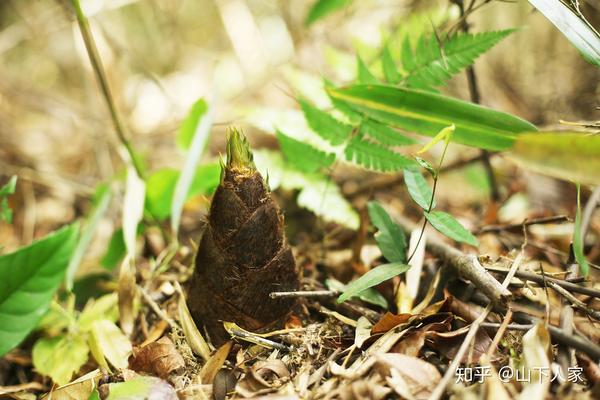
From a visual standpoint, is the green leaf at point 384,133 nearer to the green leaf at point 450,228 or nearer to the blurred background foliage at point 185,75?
the green leaf at point 450,228

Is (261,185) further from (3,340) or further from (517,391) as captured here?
(3,340)

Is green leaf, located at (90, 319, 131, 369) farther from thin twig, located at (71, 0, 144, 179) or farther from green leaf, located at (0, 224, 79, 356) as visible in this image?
thin twig, located at (71, 0, 144, 179)

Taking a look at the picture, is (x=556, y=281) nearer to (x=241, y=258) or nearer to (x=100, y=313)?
(x=241, y=258)

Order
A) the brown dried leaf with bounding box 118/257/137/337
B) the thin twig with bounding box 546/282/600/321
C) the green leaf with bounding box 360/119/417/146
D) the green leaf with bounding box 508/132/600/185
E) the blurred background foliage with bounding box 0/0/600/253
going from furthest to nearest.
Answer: the blurred background foliage with bounding box 0/0/600/253 < the green leaf with bounding box 360/119/417/146 < the brown dried leaf with bounding box 118/257/137/337 < the thin twig with bounding box 546/282/600/321 < the green leaf with bounding box 508/132/600/185

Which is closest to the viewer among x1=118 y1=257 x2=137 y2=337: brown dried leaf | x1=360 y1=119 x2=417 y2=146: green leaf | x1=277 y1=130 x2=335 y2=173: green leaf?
x1=118 y1=257 x2=137 y2=337: brown dried leaf

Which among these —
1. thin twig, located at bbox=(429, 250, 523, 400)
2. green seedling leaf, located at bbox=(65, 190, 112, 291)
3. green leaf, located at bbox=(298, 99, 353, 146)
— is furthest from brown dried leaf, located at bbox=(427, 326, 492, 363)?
green seedling leaf, located at bbox=(65, 190, 112, 291)

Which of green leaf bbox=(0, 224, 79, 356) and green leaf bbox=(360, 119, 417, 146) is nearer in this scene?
green leaf bbox=(0, 224, 79, 356)

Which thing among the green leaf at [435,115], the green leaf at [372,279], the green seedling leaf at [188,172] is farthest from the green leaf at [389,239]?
the green seedling leaf at [188,172]
